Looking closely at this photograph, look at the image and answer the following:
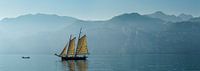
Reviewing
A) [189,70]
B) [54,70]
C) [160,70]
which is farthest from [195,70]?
[54,70]

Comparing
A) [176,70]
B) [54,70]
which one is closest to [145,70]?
[176,70]

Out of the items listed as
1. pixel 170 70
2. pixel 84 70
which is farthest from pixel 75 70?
pixel 170 70

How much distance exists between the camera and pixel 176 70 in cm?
16012

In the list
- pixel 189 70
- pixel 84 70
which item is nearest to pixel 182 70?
pixel 189 70

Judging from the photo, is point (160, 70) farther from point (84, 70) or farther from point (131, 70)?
point (84, 70)

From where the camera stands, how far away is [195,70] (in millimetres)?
158000

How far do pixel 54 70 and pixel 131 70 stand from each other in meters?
33.2

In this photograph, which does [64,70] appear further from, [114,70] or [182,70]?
[182,70]

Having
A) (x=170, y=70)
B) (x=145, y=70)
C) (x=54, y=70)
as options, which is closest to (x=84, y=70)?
(x=54, y=70)

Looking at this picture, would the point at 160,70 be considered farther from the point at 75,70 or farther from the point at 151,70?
the point at 75,70

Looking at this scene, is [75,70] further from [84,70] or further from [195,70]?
[195,70]

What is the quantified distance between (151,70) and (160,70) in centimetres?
364

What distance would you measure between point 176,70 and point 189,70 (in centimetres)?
547

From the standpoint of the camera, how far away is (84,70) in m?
162
